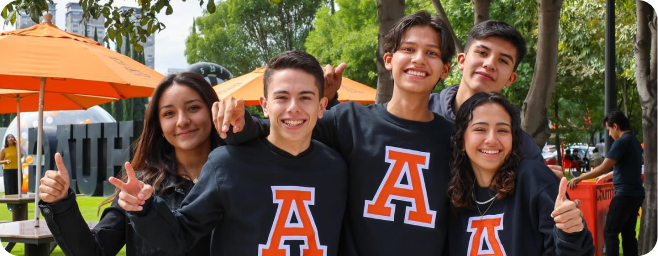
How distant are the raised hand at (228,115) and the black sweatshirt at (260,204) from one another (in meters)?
0.14

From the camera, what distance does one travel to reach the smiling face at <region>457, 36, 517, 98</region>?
300 centimetres

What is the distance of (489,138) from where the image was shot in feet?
8.56

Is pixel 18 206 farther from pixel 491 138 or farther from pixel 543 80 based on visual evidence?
pixel 491 138

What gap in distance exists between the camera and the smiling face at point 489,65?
2997 millimetres

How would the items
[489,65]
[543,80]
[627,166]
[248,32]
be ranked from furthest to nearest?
[248,32], [627,166], [543,80], [489,65]

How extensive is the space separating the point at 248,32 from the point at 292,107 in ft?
125

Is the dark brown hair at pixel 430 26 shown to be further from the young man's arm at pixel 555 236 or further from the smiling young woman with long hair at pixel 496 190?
the young man's arm at pixel 555 236

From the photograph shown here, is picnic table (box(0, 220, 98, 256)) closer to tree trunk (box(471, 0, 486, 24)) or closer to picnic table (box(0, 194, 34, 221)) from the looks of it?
picnic table (box(0, 194, 34, 221))

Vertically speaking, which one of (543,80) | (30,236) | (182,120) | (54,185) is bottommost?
(30,236)

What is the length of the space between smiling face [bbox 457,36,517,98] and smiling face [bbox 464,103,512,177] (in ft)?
1.05

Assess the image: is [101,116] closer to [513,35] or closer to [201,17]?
[201,17]

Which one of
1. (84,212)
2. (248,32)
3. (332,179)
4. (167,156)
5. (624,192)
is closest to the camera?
(332,179)

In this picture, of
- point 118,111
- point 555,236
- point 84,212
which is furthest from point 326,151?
point 118,111

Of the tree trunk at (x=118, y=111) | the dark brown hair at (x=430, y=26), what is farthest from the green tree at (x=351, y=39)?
the dark brown hair at (x=430, y=26)
